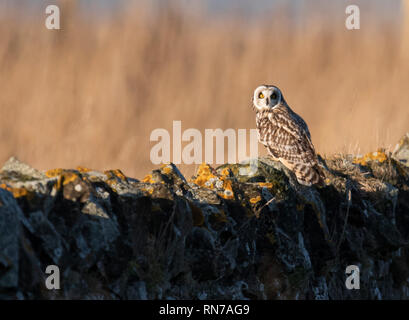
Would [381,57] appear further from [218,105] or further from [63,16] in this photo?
[63,16]

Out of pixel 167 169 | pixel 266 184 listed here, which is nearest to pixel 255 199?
pixel 266 184

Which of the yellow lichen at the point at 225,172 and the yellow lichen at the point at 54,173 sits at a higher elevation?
the yellow lichen at the point at 225,172

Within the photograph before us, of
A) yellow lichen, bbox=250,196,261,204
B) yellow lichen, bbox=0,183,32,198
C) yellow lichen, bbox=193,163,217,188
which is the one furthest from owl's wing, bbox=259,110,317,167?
yellow lichen, bbox=0,183,32,198

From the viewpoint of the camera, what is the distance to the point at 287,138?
267 inches

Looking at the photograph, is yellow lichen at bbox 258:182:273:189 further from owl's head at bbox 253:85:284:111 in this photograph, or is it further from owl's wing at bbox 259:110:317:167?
owl's head at bbox 253:85:284:111

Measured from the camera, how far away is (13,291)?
10.7 ft

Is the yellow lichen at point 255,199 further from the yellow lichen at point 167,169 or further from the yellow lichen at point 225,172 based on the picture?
the yellow lichen at point 167,169

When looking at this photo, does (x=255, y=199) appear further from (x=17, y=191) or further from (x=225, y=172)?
(x=17, y=191)

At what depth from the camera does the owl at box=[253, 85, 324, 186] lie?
5.92 m

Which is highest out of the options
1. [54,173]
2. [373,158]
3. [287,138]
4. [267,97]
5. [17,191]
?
[267,97]

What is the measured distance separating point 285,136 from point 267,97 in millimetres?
625

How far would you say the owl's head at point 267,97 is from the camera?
723 cm

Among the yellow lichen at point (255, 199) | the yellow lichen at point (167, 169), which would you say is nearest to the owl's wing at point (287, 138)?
the yellow lichen at point (255, 199)

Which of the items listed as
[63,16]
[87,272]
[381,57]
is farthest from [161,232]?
[381,57]
